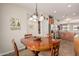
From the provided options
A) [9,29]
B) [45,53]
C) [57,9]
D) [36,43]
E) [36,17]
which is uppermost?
[57,9]

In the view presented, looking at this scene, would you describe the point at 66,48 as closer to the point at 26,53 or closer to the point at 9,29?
the point at 26,53

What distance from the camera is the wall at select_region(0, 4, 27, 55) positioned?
7.07 ft

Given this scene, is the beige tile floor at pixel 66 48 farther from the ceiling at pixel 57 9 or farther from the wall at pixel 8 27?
the wall at pixel 8 27

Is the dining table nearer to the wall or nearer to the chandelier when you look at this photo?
the wall

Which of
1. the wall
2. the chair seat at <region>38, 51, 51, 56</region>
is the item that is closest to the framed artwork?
the wall

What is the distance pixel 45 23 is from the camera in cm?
215

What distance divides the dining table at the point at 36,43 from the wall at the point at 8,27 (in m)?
0.12

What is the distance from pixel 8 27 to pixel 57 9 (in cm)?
94

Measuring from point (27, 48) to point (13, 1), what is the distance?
89cm

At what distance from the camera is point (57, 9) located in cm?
214

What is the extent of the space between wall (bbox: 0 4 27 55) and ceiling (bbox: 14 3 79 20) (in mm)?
156

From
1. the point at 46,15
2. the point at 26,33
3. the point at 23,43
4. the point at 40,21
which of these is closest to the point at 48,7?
the point at 46,15

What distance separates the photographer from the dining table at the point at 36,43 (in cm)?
216

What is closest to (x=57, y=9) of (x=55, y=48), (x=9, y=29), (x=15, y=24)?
(x=55, y=48)
